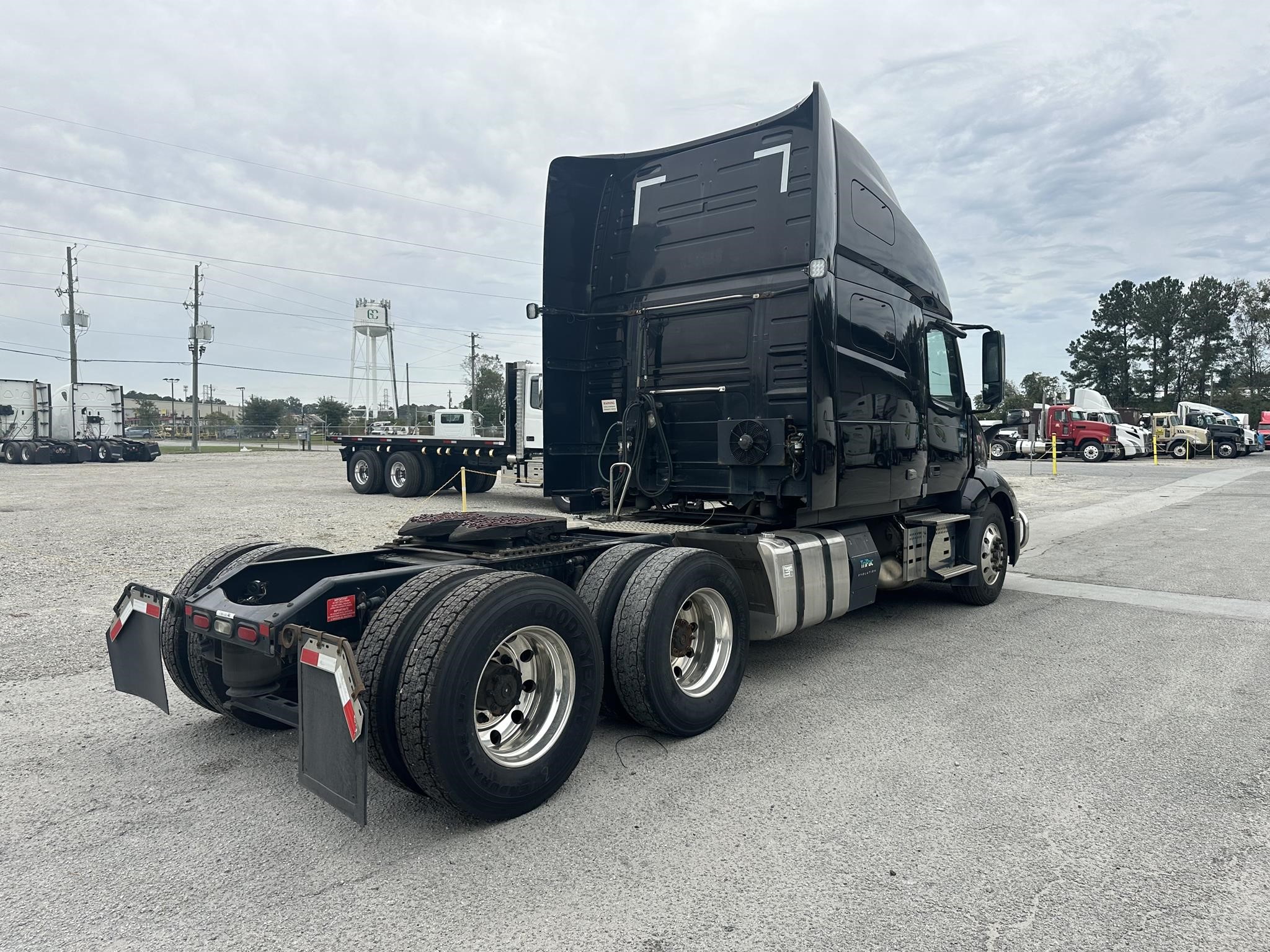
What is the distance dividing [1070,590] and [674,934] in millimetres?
6968

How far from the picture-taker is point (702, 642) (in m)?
4.32

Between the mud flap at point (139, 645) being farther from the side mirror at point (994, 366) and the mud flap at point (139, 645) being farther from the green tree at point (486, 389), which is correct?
the green tree at point (486, 389)

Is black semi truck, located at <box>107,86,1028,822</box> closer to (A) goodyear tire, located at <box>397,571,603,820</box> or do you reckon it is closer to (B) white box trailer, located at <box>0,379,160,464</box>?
(A) goodyear tire, located at <box>397,571,603,820</box>

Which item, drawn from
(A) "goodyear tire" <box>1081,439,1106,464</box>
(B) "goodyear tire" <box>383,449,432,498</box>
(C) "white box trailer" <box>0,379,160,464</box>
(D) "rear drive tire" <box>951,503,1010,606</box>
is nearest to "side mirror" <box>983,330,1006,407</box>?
(D) "rear drive tire" <box>951,503,1010,606</box>

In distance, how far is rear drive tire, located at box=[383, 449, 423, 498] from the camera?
1758 centimetres

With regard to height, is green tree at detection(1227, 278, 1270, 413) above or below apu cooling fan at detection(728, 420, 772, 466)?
above

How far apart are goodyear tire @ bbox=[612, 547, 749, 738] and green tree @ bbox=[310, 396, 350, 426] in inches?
2842

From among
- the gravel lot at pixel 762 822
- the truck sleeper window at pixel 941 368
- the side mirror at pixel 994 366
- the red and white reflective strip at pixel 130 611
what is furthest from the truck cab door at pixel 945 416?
the red and white reflective strip at pixel 130 611

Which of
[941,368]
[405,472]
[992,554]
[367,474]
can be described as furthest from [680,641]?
[367,474]

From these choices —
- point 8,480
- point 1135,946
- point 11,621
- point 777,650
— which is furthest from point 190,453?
point 1135,946

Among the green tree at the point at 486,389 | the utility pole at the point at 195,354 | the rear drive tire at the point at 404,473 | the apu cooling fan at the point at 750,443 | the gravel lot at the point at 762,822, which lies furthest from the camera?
the green tree at the point at 486,389

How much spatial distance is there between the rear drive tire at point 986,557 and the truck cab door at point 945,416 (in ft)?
1.36

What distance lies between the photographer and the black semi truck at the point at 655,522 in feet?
9.73

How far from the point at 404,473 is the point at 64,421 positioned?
2489 cm
